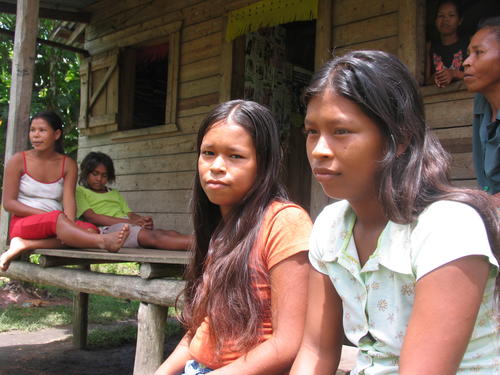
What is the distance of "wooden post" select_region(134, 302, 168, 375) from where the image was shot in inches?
121

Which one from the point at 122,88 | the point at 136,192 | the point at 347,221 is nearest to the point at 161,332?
the point at 347,221

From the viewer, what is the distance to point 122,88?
7363mm

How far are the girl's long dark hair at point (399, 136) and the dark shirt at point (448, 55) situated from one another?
3.18 meters

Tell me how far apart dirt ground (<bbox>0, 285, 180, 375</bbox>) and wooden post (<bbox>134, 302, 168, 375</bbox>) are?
1851 mm

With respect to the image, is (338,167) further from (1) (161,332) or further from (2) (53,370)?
(2) (53,370)

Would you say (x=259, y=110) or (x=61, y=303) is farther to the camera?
(x=61, y=303)

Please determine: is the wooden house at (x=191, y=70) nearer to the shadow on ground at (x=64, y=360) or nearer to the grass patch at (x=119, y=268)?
the shadow on ground at (x=64, y=360)

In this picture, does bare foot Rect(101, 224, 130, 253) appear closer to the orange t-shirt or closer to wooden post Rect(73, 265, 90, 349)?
the orange t-shirt

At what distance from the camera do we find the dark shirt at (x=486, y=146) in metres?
2.33

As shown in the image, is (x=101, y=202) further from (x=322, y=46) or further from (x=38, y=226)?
(x=322, y=46)

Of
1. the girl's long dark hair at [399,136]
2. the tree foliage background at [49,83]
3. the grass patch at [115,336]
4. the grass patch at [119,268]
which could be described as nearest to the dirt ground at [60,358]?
the grass patch at [115,336]

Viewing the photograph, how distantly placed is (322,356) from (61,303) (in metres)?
6.87

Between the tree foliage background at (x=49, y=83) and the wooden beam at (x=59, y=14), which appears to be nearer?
the wooden beam at (x=59, y=14)

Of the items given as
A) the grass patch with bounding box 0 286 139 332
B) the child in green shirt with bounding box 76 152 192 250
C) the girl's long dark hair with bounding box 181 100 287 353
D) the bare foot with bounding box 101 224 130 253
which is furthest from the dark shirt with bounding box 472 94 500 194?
the grass patch with bounding box 0 286 139 332
